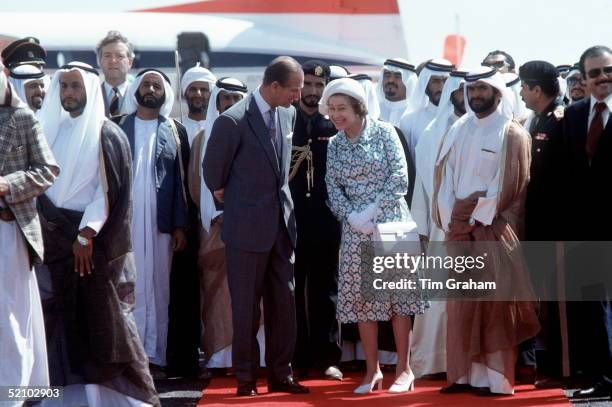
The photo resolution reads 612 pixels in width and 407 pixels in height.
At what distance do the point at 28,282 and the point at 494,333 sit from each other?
9.06 ft

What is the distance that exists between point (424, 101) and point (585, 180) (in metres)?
1.80

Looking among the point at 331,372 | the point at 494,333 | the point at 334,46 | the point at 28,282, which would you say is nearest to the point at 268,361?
the point at 331,372

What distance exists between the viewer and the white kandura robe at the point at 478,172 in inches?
315

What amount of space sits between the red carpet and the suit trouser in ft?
0.63

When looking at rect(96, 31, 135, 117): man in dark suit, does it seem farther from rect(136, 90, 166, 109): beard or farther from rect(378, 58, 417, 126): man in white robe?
rect(378, 58, 417, 126): man in white robe

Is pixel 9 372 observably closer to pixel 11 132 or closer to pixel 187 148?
pixel 11 132

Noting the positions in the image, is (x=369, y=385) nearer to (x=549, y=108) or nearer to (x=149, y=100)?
(x=549, y=108)

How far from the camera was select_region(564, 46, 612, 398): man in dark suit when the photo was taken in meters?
8.08

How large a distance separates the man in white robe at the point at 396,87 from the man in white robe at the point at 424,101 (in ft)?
1.62

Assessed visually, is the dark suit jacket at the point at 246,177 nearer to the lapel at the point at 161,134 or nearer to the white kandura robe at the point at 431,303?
the lapel at the point at 161,134

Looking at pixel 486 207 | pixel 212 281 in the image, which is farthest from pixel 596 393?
pixel 212 281

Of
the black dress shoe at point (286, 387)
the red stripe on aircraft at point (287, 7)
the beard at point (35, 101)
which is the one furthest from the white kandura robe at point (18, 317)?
the red stripe on aircraft at point (287, 7)

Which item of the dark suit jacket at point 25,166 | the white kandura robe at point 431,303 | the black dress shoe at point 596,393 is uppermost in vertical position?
the dark suit jacket at point 25,166

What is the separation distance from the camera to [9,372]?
6570 mm
